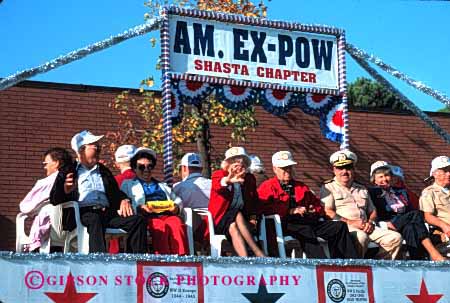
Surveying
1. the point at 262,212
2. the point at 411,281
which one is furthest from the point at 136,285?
the point at 411,281

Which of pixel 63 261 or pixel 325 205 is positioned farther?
pixel 325 205

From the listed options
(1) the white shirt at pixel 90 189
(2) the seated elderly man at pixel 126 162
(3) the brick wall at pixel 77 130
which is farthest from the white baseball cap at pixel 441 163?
(3) the brick wall at pixel 77 130

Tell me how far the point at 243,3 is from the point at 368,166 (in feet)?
14.1

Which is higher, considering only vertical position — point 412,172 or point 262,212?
point 412,172

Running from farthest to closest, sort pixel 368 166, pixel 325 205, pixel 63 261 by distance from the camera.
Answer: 1. pixel 368 166
2. pixel 325 205
3. pixel 63 261

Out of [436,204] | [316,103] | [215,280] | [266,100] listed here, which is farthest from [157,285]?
[436,204]

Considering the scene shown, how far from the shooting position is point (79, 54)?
8.63 metres

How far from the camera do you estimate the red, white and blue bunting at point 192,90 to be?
905 cm

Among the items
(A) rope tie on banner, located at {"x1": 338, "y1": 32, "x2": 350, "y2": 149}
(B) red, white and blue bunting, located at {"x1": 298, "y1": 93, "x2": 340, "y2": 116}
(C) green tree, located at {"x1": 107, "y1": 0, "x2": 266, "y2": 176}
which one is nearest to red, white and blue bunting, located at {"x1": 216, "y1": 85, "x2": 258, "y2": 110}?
(B) red, white and blue bunting, located at {"x1": 298, "y1": 93, "x2": 340, "y2": 116}

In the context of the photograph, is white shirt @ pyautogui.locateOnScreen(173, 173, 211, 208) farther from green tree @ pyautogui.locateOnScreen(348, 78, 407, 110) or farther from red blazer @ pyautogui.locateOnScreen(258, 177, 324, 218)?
green tree @ pyautogui.locateOnScreen(348, 78, 407, 110)

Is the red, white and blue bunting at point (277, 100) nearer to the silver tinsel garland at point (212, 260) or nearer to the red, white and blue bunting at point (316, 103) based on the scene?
the red, white and blue bunting at point (316, 103)

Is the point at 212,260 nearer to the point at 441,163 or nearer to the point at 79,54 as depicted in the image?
the point at 79,54

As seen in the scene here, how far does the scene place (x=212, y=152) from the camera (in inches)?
661

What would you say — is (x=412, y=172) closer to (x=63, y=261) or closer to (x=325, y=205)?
(x=325, y=205)
